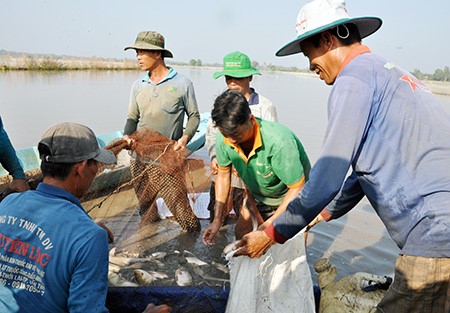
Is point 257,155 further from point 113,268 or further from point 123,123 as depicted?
point 123,123

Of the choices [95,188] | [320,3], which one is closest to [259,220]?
[320,3]

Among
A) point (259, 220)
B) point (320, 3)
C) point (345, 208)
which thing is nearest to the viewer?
point (320, 3)

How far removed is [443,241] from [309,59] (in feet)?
3.75

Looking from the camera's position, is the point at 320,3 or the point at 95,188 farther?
the point at 95,188

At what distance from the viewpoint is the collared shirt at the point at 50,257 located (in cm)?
173

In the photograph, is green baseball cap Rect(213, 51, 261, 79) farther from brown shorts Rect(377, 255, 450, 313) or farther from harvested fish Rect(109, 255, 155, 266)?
brown shorts Rect(377, 255, 450, 313)

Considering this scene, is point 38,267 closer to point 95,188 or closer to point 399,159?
point 399,159

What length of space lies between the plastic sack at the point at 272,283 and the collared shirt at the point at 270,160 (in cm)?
57

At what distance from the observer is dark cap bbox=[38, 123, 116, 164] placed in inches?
74.8

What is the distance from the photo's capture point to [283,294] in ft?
9.31

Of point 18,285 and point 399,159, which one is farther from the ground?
point 399,159

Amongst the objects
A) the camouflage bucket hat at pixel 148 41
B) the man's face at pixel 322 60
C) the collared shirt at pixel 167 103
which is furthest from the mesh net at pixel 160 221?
the man's face at pixel 322 60

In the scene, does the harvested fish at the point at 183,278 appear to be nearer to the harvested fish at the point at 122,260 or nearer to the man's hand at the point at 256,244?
the harvested fish at the point at 122,260

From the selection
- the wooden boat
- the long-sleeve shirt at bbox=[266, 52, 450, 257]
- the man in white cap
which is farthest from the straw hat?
the wooden boat
